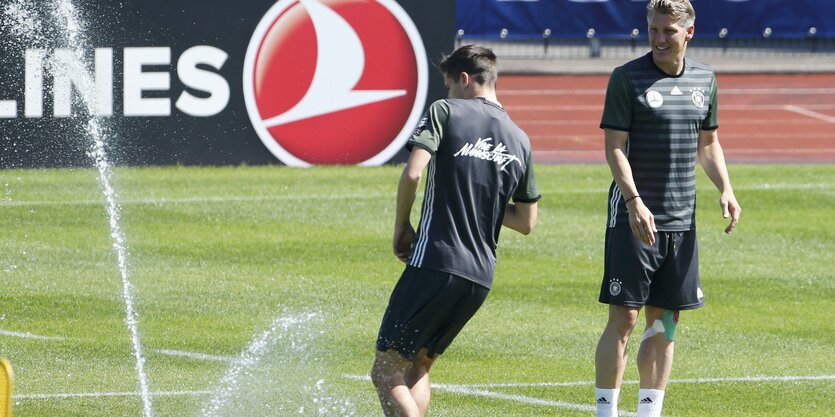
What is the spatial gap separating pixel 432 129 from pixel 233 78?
981 centimetres

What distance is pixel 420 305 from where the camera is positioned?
18.8ft

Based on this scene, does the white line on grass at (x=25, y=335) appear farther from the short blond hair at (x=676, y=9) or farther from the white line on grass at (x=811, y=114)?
the white line on grass at (x=811, y=114)

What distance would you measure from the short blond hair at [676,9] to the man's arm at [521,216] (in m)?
1.08

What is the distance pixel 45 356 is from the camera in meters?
8.20

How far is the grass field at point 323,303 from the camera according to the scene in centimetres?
750

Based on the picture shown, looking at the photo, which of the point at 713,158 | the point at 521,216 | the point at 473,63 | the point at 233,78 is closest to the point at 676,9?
the point at 713,158

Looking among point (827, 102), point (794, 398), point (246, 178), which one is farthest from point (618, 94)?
point (827, 102)

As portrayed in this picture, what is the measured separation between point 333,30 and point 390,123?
120 centimetres

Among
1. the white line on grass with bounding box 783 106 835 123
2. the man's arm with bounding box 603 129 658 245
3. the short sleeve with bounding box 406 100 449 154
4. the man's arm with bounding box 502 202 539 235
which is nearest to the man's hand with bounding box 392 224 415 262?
the short sleeve with bounding box 406 100 449 154

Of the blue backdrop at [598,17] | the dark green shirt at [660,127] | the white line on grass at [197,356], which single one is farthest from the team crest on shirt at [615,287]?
the blue backdrop at [598,17]

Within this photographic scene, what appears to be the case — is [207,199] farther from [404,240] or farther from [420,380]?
[404,240]

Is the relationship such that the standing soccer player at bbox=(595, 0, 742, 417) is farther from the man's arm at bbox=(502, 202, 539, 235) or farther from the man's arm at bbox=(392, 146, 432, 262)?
the man's arm at bbox=(392, 146, 432, 262)

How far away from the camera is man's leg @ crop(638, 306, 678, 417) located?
21.7 feet

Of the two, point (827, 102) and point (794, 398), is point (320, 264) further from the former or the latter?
point (827, 102)
